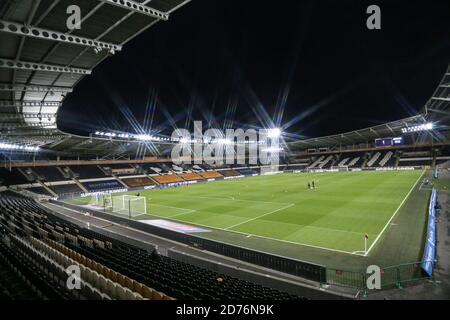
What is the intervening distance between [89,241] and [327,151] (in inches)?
3561

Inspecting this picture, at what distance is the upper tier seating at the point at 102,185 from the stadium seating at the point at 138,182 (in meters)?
2.26

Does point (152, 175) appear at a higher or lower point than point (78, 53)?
lower

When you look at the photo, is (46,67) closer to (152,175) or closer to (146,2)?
(146,2)

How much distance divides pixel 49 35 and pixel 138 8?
13.5 ft

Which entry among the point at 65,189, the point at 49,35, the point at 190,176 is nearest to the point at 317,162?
the point at 190,176

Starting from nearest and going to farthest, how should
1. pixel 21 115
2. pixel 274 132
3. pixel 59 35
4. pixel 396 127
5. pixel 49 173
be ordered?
pixel 59 35 → pixel 21 115 → pixel 49 173 → pixel 396 127 → pixel 274 132

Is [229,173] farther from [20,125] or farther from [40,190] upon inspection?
[20,125]

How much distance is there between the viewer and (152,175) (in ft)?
218

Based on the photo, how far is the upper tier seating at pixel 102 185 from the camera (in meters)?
52.8

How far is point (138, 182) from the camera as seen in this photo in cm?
6075

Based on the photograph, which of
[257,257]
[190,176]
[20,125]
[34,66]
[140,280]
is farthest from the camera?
[190,176]

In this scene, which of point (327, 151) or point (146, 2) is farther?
point (327, 151)

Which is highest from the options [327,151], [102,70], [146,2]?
[102,70]

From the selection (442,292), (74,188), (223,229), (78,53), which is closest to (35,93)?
(78,53)
